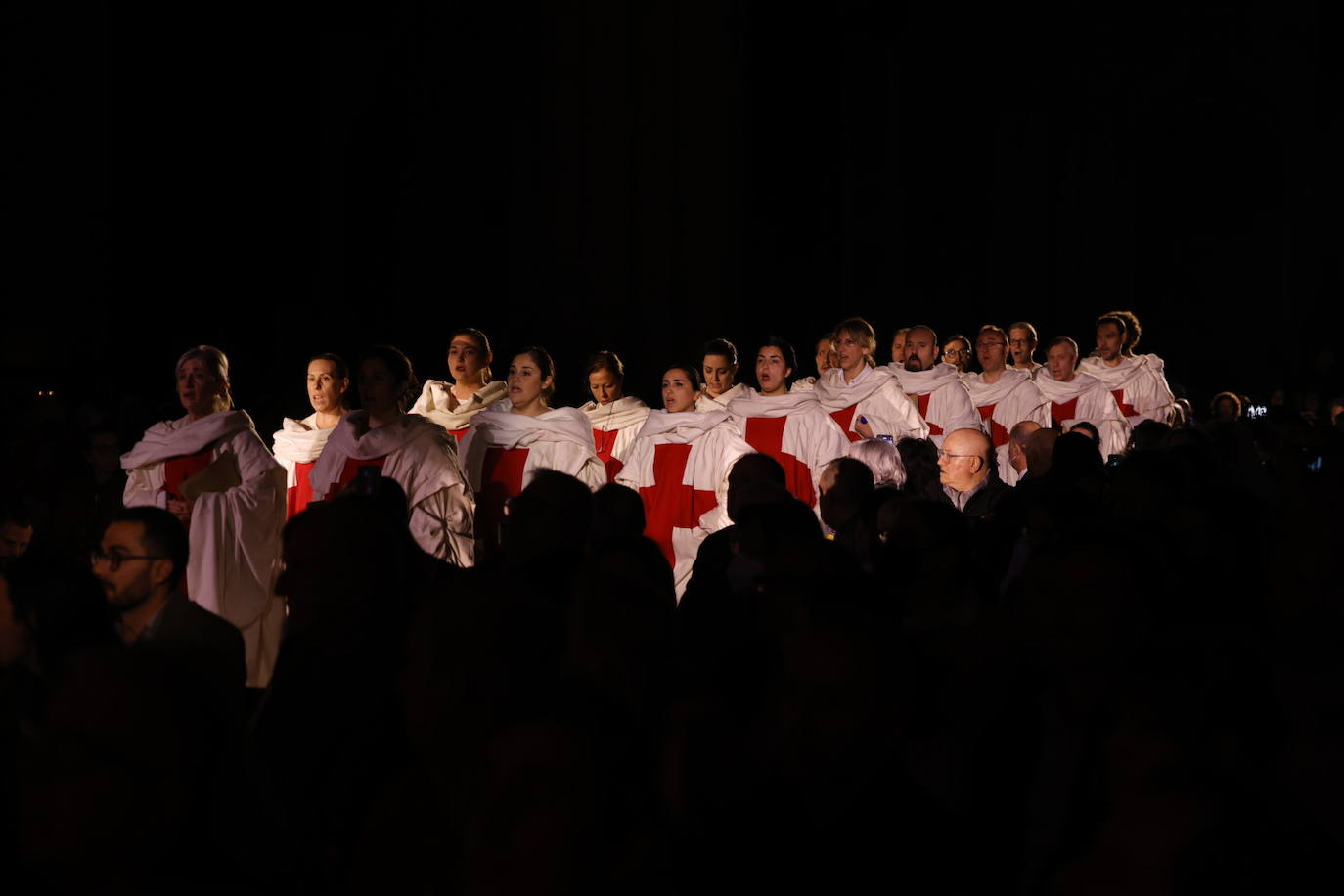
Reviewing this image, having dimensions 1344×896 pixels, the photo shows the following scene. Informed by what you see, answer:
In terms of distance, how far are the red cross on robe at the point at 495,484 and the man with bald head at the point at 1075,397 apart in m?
5.99

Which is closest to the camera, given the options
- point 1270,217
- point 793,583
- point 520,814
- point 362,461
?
point 520,814

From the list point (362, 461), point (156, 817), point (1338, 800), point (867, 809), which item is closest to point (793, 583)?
point (867, 809)

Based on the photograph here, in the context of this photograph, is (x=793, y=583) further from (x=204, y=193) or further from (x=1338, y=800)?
(x=204, y=193)

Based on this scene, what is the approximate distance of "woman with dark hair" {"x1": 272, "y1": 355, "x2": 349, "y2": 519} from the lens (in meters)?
7.70

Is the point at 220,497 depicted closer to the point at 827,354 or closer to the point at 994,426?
the point at 827,354

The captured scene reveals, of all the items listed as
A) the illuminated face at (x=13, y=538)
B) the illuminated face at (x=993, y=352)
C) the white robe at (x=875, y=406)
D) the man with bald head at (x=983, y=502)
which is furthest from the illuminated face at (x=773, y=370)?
the illuminated face at (x=13, y=538)

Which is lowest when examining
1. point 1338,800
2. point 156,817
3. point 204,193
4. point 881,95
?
point 1338,800

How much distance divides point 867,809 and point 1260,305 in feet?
74.2

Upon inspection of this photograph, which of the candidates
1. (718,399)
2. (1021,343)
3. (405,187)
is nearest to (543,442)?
(718,399)

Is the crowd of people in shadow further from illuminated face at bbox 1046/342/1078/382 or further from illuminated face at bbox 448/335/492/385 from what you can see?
illuminated face at bbox 1046/342/1078/382

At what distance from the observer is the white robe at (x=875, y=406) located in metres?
9.72

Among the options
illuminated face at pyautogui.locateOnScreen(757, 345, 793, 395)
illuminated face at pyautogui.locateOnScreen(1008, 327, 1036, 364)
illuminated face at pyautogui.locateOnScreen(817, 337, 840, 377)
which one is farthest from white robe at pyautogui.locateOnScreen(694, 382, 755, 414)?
illuminated face at pyautogui.locateOnScreen(1008, 327, 1036, 364)

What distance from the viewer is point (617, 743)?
1.81 meters

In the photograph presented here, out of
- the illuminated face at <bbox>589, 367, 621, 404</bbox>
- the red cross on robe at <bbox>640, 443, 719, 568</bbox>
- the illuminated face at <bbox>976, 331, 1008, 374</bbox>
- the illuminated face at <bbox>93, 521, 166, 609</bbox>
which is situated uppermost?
the illuminated face at <bbox>976, 331, 1008, 374</bbox>
